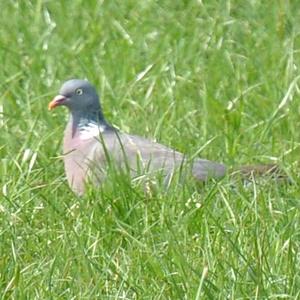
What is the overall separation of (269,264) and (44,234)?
924 millimetres

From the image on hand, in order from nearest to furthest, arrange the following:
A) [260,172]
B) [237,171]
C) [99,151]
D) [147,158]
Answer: [237,171] < [260,172] < [147,158] < [99,151]

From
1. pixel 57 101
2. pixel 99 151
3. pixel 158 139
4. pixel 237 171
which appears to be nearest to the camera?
pixel 237 171

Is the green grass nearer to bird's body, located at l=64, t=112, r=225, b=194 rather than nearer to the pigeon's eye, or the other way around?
bird's body, located at l=64, t=112, r=225, b=194

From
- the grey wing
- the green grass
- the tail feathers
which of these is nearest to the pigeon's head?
the green grass

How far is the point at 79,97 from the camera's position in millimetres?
7031

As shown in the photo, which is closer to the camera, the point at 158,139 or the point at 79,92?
the point at 158,139

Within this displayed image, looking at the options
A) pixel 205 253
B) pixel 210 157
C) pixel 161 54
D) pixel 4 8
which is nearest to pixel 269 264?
pixel 205 253

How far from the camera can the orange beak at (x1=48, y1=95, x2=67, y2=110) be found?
22.8 feet

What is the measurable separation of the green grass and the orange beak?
113 millimetres

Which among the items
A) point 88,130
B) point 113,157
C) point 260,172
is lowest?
point 88,130

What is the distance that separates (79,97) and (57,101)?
0.11m

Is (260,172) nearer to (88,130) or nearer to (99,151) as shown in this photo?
(99,151)

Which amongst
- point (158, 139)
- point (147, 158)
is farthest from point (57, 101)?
point (147, 158)

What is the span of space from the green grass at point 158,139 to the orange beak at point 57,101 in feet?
0.37
